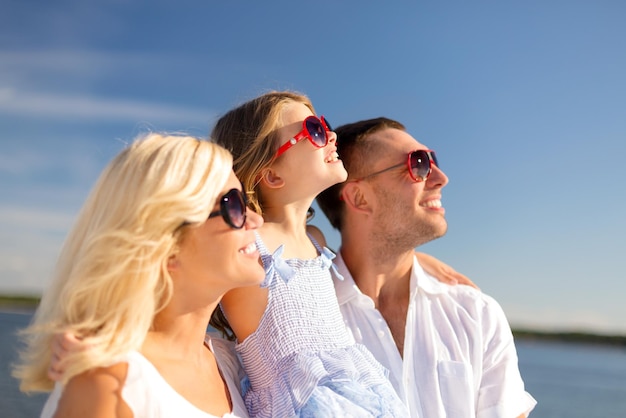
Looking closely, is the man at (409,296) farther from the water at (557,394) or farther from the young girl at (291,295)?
the water at (557,394)

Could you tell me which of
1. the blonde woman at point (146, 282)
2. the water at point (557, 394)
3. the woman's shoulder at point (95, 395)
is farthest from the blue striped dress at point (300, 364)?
the water at point (557, 394)

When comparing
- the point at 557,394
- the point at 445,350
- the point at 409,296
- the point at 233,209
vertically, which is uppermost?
the point at 233,209

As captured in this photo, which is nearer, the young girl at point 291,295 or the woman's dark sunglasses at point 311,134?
the young girl at point 291,295

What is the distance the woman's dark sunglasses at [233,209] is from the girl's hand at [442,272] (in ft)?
7.43

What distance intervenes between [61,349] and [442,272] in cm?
300

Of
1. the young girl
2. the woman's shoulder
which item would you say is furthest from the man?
the woman's shoulder

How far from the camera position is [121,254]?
2924 mm

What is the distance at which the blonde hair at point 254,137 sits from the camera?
13.5ft

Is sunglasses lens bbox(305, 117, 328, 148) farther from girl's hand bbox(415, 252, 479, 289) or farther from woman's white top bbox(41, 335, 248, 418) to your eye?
woman's white top bbox(41, 335, 248, 418)

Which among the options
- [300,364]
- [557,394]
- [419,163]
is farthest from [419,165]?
[557,394]

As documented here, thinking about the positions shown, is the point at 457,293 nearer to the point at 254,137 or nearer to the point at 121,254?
the point at 254,137

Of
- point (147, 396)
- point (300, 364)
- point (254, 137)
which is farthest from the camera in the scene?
point (254, 137)

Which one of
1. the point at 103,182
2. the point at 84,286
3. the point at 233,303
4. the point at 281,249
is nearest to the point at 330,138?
the point at 281,249

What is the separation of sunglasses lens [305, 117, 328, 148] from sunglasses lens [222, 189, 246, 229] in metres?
0.99
